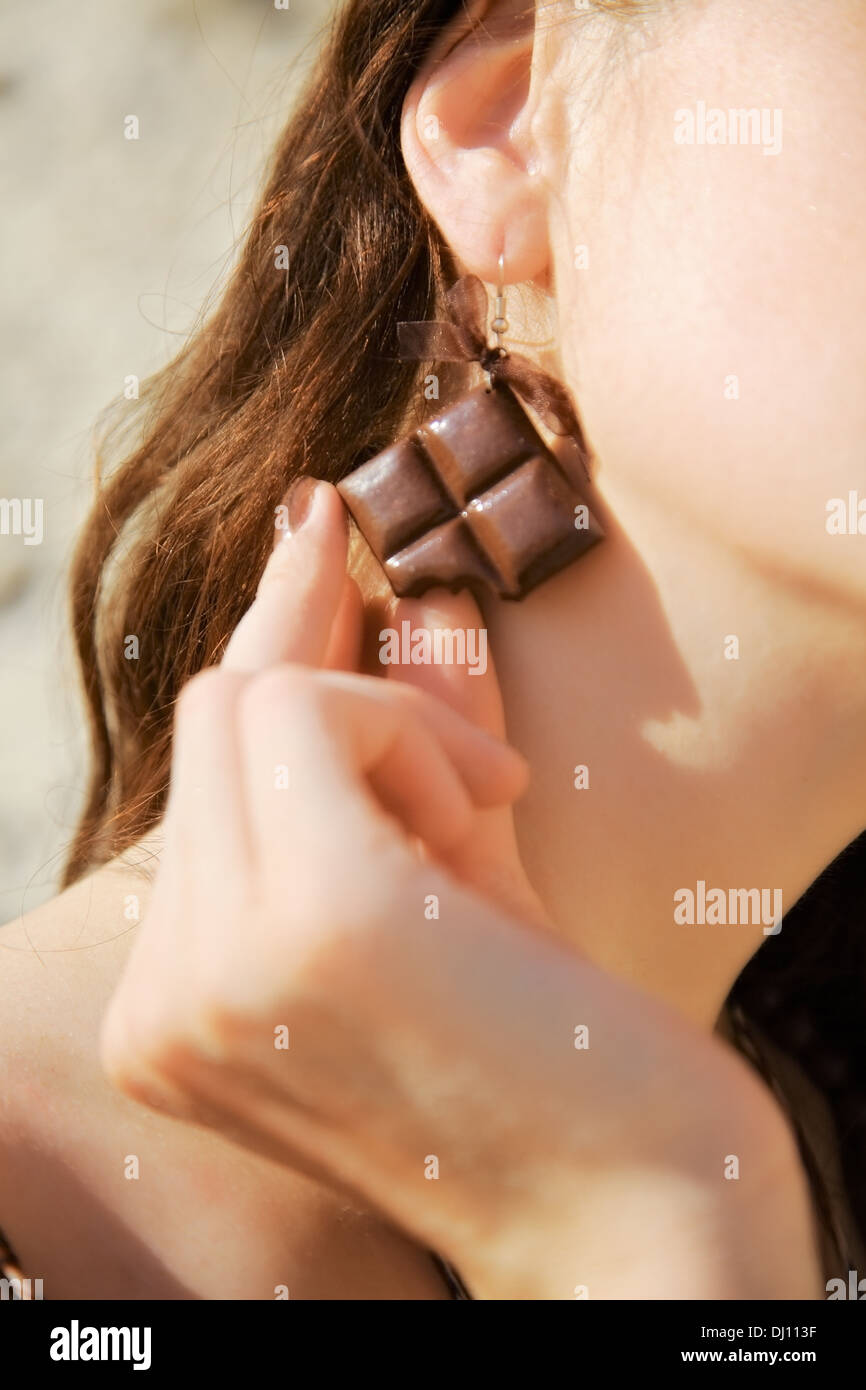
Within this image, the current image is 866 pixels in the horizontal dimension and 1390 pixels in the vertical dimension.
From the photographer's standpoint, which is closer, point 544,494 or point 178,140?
point 544,494

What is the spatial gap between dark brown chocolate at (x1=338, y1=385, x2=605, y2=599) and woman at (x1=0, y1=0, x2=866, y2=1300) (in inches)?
1.4

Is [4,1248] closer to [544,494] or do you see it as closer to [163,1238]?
[163,1238]

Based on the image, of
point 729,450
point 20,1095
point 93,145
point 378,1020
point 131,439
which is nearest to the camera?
point 378,1020

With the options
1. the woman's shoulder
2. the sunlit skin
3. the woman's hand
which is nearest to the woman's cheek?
the sunlit skin

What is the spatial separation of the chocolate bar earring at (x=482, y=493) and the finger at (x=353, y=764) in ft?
0.76

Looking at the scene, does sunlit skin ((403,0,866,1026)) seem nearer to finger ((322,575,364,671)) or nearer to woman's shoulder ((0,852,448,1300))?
finger ((322,575,364,671))

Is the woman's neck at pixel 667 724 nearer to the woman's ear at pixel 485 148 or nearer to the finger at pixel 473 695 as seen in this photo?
the finger at pixel 473 695

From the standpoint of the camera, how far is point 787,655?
4.04 feet

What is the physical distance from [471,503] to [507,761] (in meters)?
0.34

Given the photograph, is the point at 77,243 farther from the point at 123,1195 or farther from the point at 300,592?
the point at 123,1195

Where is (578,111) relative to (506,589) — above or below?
above

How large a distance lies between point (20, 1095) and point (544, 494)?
841 millimetres

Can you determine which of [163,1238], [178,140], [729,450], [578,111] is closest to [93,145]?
[178,140]

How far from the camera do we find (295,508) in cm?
135
